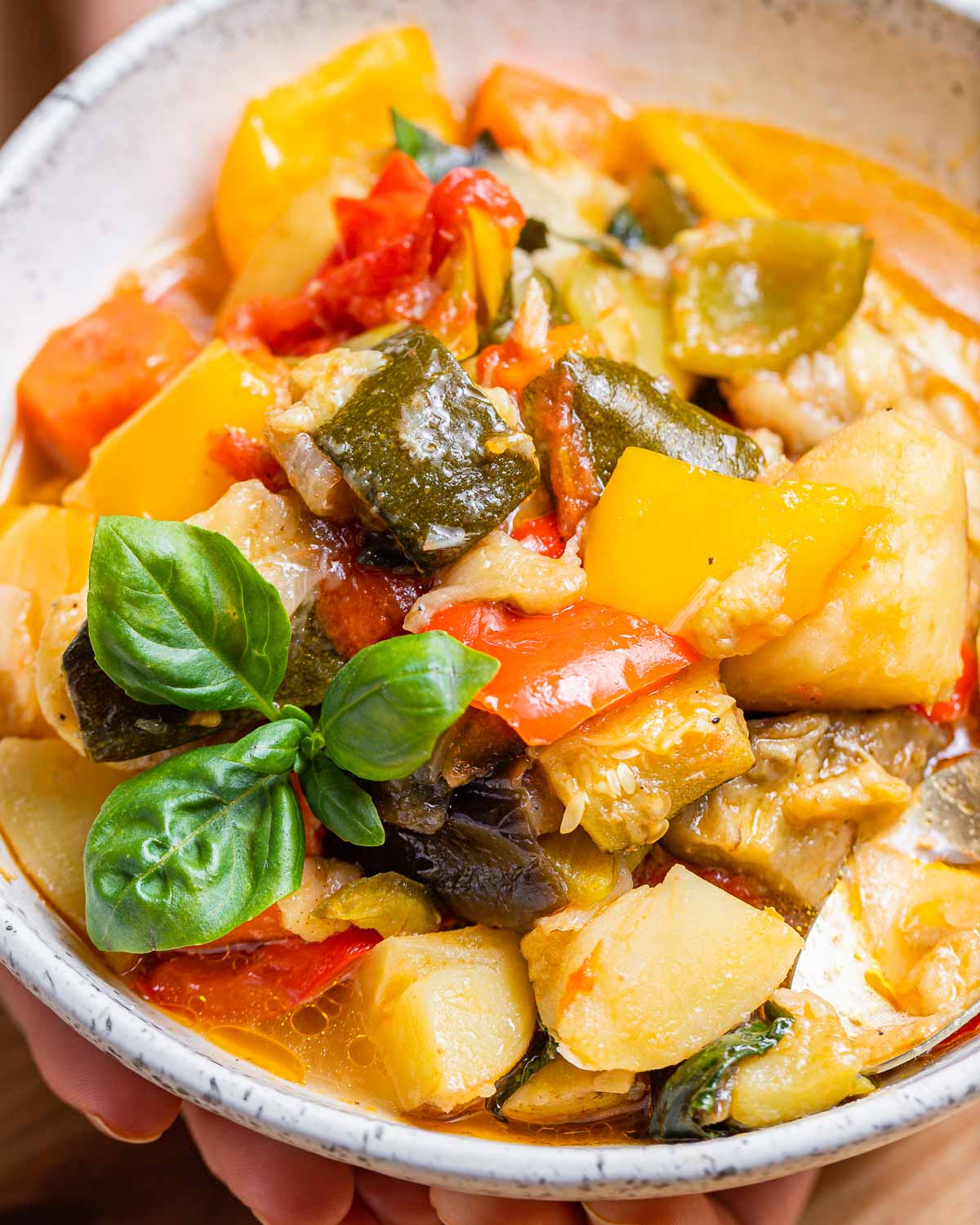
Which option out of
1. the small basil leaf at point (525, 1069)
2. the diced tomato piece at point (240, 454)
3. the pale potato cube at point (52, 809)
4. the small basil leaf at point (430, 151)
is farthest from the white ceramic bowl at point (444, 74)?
the small basil leaf at point (525, 1069)

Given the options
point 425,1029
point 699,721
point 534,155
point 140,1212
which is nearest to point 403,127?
point 534,155

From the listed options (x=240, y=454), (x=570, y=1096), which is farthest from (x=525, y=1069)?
(x=240, y=454)

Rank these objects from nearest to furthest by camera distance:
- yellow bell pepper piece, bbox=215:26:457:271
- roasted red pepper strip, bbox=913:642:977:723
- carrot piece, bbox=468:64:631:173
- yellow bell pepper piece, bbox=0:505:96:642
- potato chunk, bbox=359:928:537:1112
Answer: potato chunk, bbox=359:928:537:1112 < roasted red pepper strip, bbox=913:642:977:723 < yellow bell pepper piece, bbox=0:505:96:642 < yellow bell pepper piece, bbox=215:26:457:271 < carrot piece, bbox=468:64:631:173

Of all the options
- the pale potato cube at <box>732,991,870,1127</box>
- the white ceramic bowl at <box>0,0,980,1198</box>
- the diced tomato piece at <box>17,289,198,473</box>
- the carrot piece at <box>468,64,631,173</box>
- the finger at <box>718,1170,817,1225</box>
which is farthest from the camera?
the carrot piece at <box>468,64,631,173</box>

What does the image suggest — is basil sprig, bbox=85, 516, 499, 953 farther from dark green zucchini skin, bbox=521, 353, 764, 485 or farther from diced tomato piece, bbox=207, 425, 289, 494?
dark green zucchini skin, bbox=521, 353, 764, 485

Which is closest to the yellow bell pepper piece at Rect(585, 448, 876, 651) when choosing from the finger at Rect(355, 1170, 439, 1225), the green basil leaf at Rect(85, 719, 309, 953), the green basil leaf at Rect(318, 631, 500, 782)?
the green basil leaf at Rect(318, 631, 500, 782)

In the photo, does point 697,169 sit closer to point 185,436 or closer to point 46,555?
point 185,436
